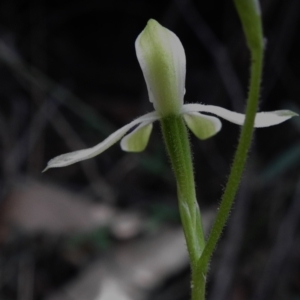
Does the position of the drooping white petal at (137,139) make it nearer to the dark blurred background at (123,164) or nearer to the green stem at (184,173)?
the green stem at (184,173)

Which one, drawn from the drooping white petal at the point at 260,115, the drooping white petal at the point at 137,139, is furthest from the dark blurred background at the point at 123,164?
the drooping white petal at the point at 260,115

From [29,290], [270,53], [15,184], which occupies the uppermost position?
[270,53]

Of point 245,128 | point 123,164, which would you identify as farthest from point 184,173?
point 123,164

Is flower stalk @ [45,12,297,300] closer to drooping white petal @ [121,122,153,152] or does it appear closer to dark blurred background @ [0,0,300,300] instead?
drooping white petal @ [121,122,153,152]

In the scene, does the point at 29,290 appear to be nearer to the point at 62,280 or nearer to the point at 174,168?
the point at 62,280

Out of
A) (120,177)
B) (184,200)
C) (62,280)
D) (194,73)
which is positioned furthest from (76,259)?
(184,200)

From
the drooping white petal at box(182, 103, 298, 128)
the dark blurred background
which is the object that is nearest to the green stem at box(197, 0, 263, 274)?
the drooping white petal at box(182, 103, 298, 128)
